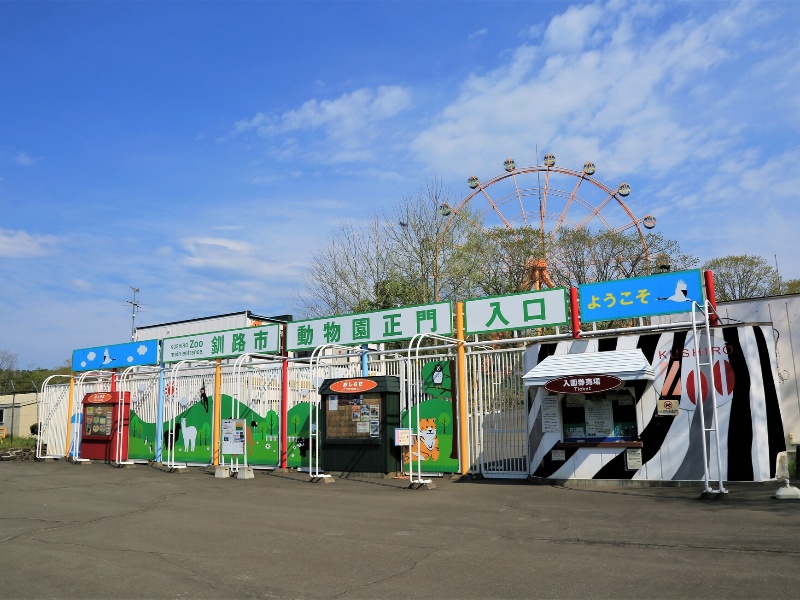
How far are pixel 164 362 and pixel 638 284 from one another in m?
16.2

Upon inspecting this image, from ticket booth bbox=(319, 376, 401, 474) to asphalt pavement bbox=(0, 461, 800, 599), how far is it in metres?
2.21

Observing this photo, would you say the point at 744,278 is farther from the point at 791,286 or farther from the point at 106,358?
the point at 106,358

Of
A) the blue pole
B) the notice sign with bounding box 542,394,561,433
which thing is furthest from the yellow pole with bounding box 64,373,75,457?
the notice sign with bounding box 542,394,561,433

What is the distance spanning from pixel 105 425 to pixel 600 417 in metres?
15.6

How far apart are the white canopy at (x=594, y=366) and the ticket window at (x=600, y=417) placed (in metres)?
0.67

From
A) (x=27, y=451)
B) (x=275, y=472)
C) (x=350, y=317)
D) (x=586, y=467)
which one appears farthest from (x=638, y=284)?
(x=27, y=451)

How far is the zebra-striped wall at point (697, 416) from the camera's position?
12.3 meters

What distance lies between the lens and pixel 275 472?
17.4m

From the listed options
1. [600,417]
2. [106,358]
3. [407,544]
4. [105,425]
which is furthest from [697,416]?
[106,358]

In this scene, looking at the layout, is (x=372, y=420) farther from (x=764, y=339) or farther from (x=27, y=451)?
(x=27, y=451)

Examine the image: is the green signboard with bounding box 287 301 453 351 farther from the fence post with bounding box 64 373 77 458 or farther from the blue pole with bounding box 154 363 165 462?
the fence post with bounding box 64 373 77 458

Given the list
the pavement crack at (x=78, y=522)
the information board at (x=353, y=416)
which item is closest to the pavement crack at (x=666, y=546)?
the pavement crack at (x=78, y=522)

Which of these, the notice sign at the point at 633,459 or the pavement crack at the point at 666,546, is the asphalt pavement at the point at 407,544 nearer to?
the pavement crack at the point at 666,546

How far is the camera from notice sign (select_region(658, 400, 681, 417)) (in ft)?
41.7
